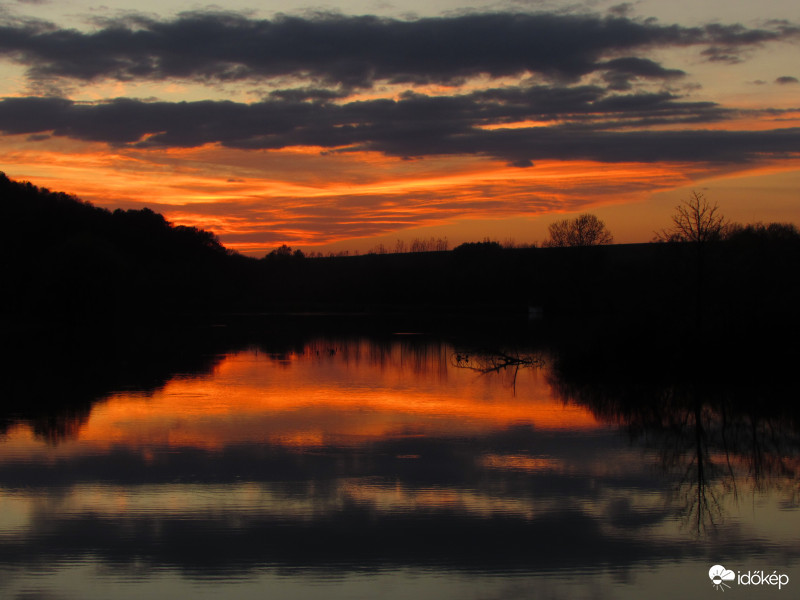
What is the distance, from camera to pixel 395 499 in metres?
8.91

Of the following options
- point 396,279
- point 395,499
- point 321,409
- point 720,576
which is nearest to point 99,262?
point 396,279

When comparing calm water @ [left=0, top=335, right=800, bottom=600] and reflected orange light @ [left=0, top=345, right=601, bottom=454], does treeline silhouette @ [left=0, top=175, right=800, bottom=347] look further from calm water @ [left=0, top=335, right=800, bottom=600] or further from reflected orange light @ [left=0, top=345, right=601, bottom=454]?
calm water @ [left=0, top=335, right=800, bottom=600]

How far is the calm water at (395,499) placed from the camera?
6.68 metres

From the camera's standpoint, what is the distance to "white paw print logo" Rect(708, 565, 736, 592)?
21.6 ft

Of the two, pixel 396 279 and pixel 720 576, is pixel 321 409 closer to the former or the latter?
pixel 720 576

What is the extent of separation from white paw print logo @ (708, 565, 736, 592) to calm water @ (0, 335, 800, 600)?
7cm

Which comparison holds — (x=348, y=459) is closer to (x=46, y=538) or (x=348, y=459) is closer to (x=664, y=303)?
(x=46, y=538)

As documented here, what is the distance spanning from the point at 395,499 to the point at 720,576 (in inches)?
137

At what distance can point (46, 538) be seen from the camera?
24.6ft

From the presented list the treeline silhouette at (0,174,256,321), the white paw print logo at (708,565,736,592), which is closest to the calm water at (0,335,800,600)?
the white paw print logo at (708,565,736,592)

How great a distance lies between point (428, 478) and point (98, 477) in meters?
4.01

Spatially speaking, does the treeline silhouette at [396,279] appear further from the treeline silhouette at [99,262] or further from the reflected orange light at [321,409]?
the reflected orange light at [321,409]

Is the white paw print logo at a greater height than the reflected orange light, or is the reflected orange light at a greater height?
the white paw print logo

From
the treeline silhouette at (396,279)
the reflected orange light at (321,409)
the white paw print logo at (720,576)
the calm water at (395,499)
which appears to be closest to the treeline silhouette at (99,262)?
the treeline silhouette at (396,279)
